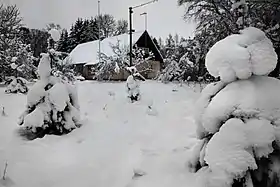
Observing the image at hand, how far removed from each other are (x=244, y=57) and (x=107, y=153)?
197 cm

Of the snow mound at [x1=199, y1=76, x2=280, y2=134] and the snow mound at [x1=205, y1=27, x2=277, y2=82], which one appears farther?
the snow mound at [x1=205, y1=27, x2=277, y2=82]

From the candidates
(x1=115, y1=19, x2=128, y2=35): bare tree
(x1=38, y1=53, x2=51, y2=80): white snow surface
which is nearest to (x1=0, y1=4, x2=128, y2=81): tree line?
(x1=38, y1=53, x2=51, y2=80): white snow surface

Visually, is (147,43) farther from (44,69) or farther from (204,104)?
(204,104)

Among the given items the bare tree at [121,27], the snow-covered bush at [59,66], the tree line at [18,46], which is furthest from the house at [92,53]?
the snow-covered bush at [59,66]

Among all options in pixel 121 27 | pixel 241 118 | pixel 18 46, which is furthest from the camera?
pixel 121 27

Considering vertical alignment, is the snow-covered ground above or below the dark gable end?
below

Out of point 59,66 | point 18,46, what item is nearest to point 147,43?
point 18,46

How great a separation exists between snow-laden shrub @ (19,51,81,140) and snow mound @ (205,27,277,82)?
7.92 feet

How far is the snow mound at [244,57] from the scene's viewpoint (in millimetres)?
2498

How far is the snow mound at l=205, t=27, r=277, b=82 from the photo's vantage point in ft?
8.20

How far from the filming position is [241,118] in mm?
2355

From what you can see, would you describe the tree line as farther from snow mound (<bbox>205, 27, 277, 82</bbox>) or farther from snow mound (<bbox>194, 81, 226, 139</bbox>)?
snow mound (<bbox>205, 27, 277, 82</bbox>)

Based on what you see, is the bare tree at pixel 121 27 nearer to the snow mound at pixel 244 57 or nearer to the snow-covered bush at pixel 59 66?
the snow-covered bush at pixel 59 66

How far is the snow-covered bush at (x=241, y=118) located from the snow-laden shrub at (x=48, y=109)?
2.23 m
